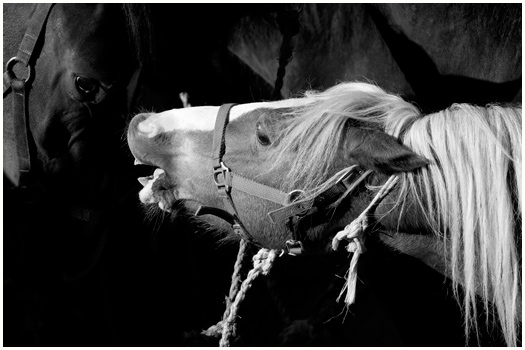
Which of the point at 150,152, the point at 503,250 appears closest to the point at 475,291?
the point at 503,250

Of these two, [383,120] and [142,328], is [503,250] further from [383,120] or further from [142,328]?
[142,328]

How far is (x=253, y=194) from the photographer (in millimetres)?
1503

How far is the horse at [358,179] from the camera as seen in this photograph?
132cm

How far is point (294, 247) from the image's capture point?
153cm

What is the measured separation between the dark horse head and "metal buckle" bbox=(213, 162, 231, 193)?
27.9 inches

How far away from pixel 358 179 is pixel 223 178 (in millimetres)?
390

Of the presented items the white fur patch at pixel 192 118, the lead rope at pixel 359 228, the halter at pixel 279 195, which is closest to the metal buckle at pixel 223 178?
the halter at pixel 279 195

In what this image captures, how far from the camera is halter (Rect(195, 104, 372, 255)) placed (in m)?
1.42

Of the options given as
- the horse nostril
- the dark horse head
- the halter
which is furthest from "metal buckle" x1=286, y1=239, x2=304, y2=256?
the dark horse head

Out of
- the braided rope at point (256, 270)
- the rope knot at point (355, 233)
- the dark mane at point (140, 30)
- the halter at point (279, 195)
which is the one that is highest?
the dark mane at point (140, 30)

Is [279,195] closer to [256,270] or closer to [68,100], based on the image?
[256,270]

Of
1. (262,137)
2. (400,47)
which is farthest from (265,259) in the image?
(400,47)

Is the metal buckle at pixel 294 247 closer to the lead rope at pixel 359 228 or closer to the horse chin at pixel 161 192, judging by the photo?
the lead rope at pixel 359 228

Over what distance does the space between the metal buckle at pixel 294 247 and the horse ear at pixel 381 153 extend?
30 centimetres
